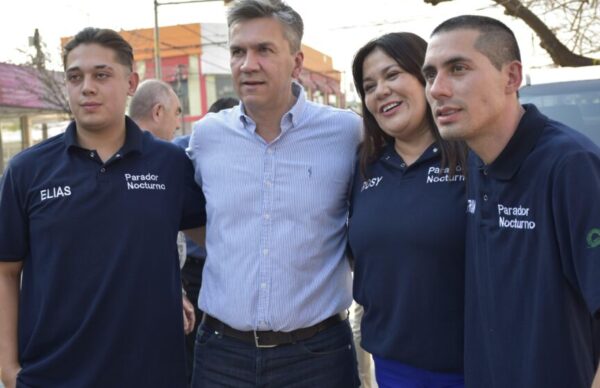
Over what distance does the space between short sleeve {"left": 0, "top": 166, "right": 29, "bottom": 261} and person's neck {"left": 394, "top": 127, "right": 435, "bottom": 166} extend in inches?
65.1

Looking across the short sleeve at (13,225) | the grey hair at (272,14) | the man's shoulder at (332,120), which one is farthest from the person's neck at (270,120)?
the short sleeve at (13,225)

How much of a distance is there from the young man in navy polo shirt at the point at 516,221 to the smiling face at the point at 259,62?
883 mm

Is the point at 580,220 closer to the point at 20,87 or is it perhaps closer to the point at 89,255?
the point at 89,255

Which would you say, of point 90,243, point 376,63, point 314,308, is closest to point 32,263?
point 90,243

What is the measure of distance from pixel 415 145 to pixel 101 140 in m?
1.40

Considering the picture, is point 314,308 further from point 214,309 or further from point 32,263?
point 32,263

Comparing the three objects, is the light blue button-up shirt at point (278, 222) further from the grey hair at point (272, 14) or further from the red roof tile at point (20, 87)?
the red roof tile at point (20, 87)

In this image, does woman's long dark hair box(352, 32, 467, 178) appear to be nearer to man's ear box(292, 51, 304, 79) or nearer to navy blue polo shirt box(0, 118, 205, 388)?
man's ear box(292, 51, 304, 79)

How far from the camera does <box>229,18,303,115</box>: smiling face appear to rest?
10.0 ft

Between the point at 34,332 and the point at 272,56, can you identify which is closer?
the point at 34,332

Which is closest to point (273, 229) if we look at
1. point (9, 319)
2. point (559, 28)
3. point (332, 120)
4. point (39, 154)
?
point (332, 120)

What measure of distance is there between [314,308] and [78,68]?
151 cm

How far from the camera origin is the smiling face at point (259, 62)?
306 cm

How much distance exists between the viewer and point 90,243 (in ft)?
9.13
